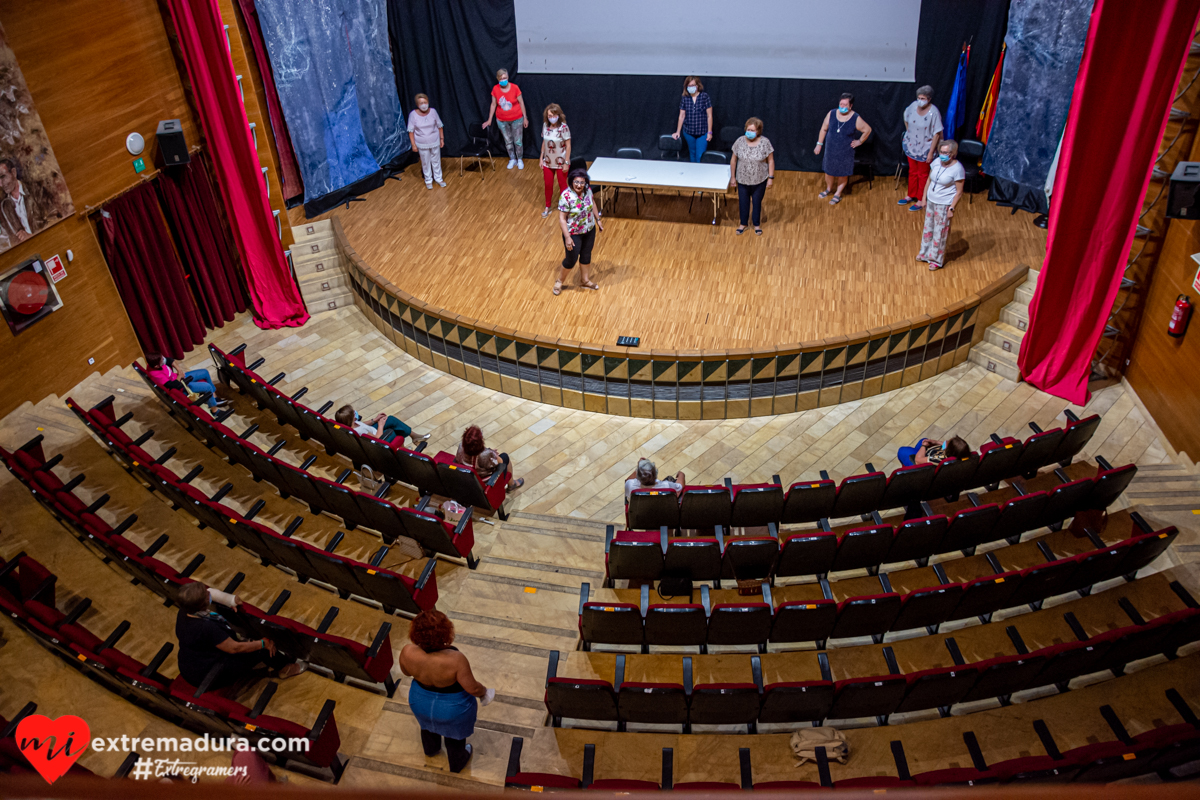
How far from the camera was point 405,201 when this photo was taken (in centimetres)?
1008

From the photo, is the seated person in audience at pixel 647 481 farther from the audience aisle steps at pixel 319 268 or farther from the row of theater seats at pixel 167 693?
the audience aisle steps at pixel 319 268

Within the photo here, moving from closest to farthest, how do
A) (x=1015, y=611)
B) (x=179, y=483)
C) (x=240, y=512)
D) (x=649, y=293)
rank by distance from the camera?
(x=1015, y=611) < (x=179, y=483) < (x=240, y=512) < (x=649, y=293)

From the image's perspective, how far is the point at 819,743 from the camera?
4238 millimetres

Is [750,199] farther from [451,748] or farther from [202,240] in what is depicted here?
[451,748]

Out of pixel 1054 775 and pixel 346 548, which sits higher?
pixel 1054 775

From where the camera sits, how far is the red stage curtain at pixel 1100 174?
232 inches

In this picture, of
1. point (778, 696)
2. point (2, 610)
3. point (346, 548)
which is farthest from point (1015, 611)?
point (2, 610)

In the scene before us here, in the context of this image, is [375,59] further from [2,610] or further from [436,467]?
[2,610]

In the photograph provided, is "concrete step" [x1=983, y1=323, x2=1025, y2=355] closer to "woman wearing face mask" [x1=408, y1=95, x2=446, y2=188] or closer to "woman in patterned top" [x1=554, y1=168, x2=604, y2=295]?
"woman in patterned top" [x1=554, y1=168, x2=604, y2=295]

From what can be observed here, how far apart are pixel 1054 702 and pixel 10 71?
27.4 feet

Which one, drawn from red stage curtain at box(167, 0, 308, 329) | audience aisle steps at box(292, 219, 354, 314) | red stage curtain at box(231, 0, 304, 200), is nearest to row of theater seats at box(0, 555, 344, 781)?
red stage curtain at box(167, 0, 308, 329)

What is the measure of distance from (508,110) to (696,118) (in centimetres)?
235

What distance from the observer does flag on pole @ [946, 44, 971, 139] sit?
9055 mm

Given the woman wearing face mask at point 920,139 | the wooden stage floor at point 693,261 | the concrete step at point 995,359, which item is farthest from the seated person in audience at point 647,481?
the woman wearing face mask at point 920,139
